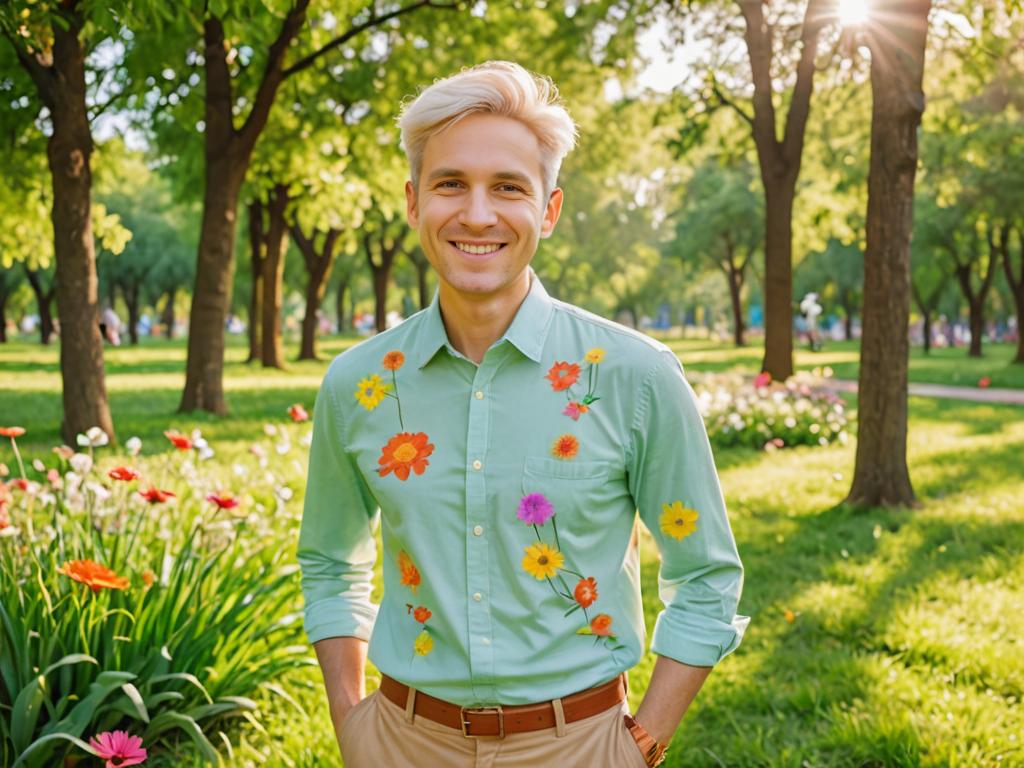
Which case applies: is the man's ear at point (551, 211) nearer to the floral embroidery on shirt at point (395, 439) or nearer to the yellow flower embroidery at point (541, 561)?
the floral embroidery on shirt at point (395, 439)

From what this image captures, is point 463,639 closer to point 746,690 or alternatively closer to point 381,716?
point 381,716

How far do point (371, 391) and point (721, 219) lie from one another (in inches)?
1654

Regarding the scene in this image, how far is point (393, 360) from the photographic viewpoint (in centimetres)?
218

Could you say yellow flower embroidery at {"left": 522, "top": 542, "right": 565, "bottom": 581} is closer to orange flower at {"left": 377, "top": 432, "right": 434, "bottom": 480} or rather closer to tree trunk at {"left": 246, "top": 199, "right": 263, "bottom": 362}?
orange flower at {"left": 377, "top": 432, "right": 434, "bottom": 480}

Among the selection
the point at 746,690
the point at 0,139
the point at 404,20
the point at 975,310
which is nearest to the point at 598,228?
the point at 975,310

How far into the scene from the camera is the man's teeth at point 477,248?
205cm

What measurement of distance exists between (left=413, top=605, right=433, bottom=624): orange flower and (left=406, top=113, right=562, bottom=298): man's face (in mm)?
643

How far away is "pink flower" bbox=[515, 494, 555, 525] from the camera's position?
6.41ft

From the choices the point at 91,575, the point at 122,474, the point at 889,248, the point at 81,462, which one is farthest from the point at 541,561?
the point at 889,248

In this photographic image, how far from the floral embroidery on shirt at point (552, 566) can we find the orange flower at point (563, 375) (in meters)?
0.22

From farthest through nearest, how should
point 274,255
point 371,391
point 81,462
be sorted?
point 274,255 < point 81,462 < point 371,391

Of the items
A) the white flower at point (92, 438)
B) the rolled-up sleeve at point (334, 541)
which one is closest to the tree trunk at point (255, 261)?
the white flower at point (92, 438)

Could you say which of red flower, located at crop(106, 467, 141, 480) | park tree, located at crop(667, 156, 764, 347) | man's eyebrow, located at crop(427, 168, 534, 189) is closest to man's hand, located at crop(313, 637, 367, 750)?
man's eyebrow, located at crop(427, 168, 534, 189)

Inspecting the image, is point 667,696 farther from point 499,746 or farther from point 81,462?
point 81,462
